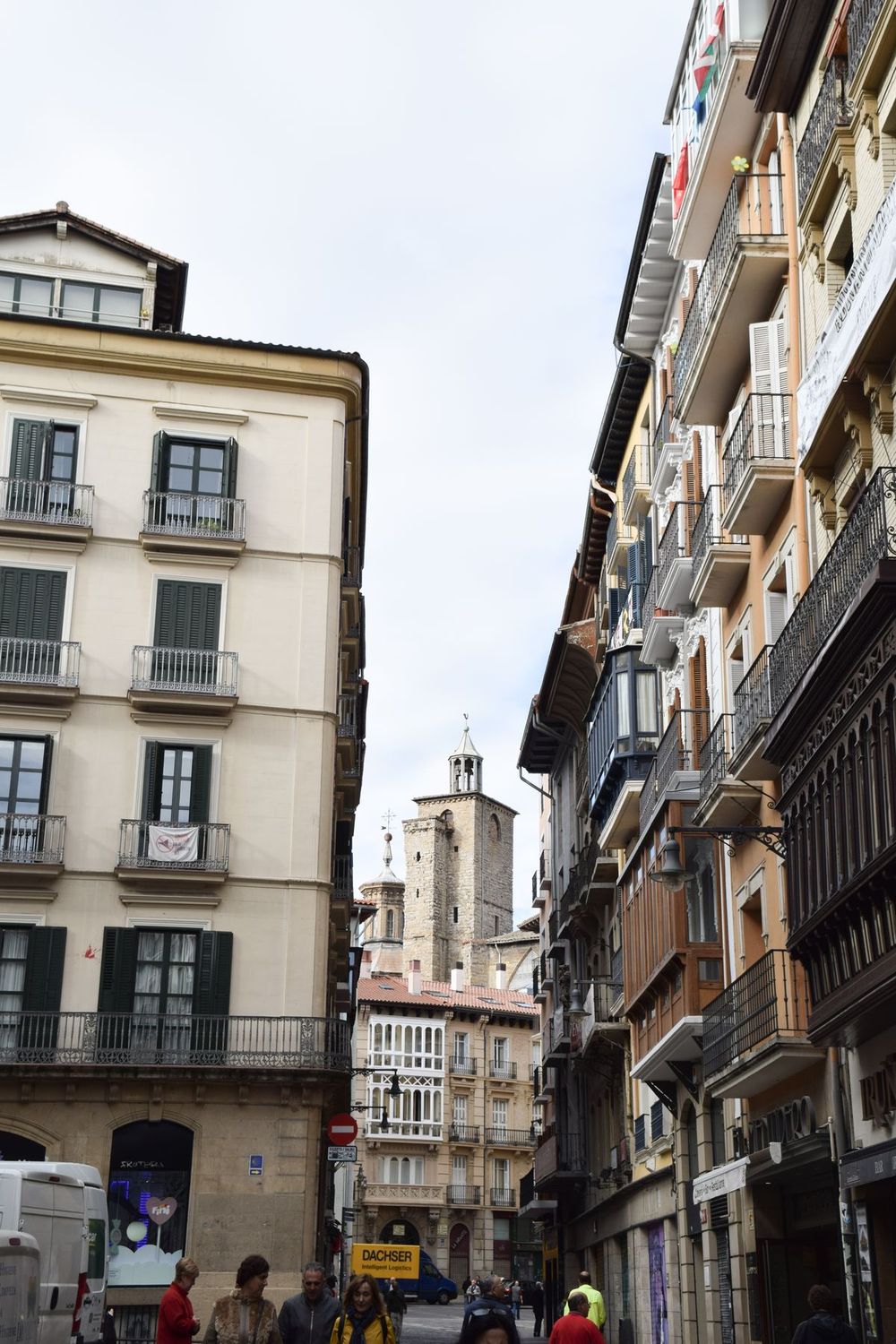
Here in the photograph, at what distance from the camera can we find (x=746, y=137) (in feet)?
72.4

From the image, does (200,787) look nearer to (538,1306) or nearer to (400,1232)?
(538,1306)

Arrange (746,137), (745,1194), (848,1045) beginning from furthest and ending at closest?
(746,137)
(745,1194)
(848,1045)

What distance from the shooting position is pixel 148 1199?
28.6m

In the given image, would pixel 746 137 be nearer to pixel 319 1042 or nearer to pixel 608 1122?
pixel 319 1042

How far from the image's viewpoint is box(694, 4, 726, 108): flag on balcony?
22.2 metres

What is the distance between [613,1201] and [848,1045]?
65.7 feet

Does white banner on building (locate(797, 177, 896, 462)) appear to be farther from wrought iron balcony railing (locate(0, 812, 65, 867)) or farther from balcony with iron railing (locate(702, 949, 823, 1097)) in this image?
wrought iron balcony railing (locate(0, 812, 65, 867))

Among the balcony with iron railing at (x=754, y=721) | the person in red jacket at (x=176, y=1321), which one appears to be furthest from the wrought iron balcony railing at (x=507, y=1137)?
the person in red jacket at (x=176, y=1321)

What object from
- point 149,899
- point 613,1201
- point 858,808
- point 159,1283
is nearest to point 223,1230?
point 159,1283

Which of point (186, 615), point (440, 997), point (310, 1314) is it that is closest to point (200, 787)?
point (186, 615)

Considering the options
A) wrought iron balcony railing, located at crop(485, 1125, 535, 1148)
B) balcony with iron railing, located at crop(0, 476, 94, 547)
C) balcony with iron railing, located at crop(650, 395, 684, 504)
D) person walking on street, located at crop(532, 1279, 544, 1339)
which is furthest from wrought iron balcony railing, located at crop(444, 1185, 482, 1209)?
balcony with iron railing, located at crop(650, 395, 684, 504)

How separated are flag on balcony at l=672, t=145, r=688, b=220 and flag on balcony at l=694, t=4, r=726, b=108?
851 mm

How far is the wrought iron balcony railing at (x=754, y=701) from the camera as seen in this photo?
1862 cm

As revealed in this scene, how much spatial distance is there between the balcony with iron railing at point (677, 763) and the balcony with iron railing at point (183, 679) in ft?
29.4
